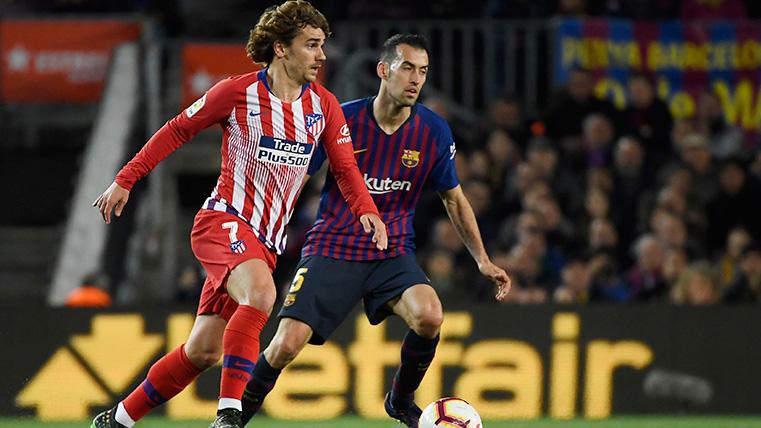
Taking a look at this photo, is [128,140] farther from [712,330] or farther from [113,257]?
[712,330]

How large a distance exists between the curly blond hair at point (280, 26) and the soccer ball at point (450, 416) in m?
1.87

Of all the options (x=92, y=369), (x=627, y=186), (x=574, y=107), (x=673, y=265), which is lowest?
(x=92, y=369)

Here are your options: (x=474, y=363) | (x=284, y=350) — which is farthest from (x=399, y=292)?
(x=474, y=363)

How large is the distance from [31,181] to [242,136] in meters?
7.33

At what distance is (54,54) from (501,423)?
5457 mm

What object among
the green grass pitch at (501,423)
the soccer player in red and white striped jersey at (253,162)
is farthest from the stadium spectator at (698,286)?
the soccer player in red and white striped jersey at (253,162)

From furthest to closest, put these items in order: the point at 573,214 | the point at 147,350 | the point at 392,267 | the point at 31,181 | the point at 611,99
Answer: the point at 31,181 → the point at 611,99 → the point at 573,214 → the point at 147,350 → the point at 392,267

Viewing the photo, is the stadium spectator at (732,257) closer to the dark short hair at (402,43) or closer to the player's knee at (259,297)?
the dark short hair at (402,43)

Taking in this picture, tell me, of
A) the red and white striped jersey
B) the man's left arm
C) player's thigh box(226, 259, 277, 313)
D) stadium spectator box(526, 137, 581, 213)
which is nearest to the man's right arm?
the red and white striped jersey

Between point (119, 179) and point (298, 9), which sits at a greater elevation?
point (298, 9)

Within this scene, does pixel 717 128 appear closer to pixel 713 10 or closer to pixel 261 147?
pixel 713 10

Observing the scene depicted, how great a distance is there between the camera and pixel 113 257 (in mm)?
12906

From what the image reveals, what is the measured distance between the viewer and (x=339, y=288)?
8016mm

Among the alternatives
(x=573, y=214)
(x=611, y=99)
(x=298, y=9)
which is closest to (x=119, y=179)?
(x=298, y=9)
